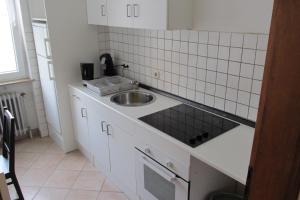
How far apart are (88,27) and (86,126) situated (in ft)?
3.39

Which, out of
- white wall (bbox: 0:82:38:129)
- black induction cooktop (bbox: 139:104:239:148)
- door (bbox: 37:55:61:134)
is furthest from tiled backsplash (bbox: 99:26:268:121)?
white wall (bbox: 0:82:38:129)

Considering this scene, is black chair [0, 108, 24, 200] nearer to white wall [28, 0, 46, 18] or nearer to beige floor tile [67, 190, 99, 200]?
beige floor tile [67, 190, 99, 200]

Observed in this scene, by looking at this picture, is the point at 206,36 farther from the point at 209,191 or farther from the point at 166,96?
the point at 209,191

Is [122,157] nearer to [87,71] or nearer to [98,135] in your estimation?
[98,135]

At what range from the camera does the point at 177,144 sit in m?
1.45

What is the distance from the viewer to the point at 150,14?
5.63 feet

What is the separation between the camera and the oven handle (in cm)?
153

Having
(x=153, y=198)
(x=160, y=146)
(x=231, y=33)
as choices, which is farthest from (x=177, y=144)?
(x=231, y=33)

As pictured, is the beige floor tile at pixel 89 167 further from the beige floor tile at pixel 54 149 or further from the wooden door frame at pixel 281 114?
the wooden door frame at pixel 281 114

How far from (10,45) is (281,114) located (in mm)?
3154

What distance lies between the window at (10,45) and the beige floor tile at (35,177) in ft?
3.86

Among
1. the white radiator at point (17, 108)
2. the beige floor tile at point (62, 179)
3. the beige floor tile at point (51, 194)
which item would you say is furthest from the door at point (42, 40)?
the beige floor tile at point (51, 194)

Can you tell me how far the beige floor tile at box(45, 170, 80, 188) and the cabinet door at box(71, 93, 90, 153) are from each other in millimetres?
284

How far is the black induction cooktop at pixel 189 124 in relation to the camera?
1519 mm
